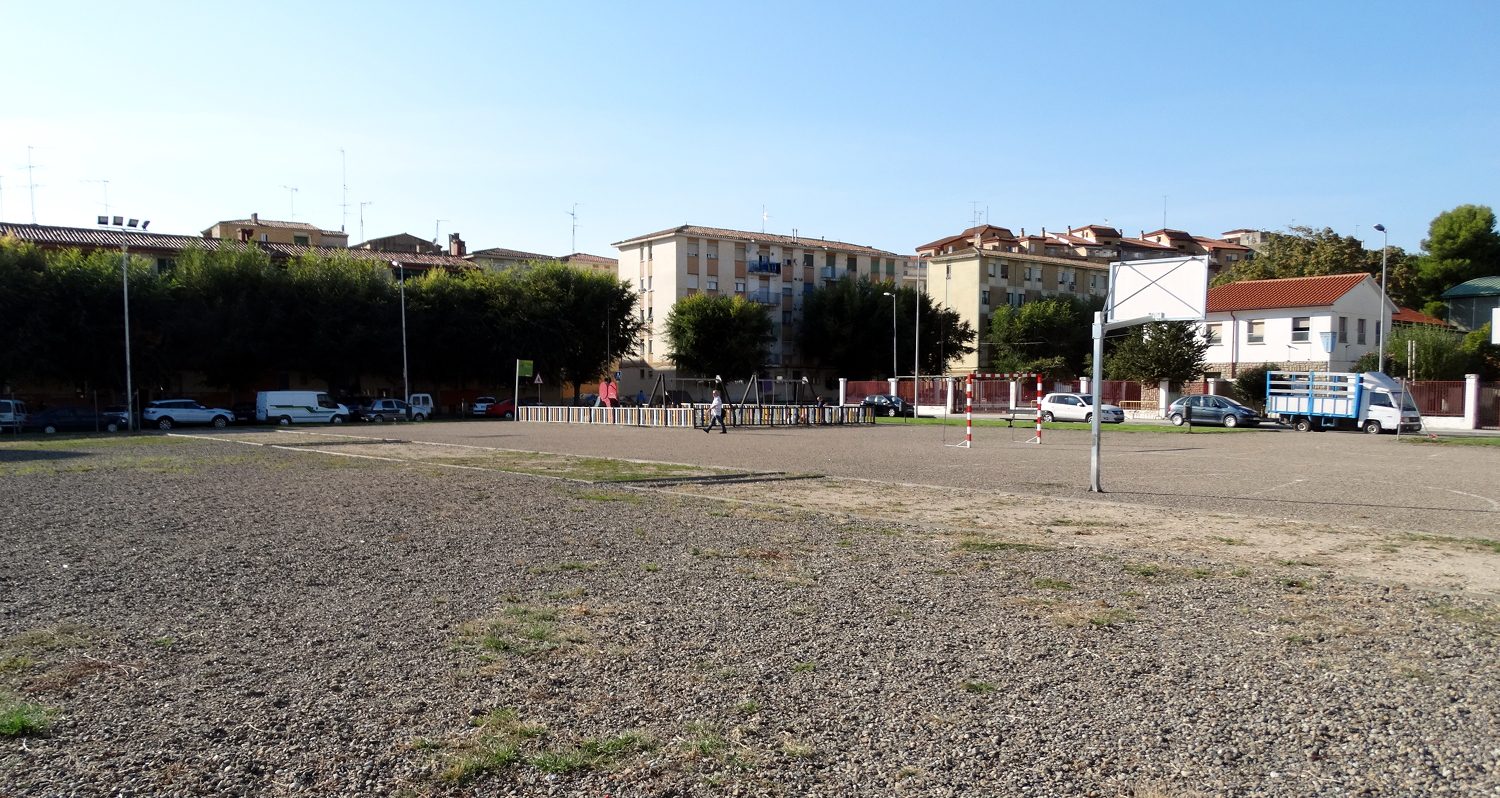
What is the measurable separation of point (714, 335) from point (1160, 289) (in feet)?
192

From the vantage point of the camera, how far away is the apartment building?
84.0 metres

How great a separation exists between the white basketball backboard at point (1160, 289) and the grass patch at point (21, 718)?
1564 centimetres

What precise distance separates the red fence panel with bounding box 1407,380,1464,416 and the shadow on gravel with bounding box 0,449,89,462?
4748 cm

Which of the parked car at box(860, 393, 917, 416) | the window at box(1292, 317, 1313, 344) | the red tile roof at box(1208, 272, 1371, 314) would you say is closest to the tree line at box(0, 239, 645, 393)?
the parked car at box(860, 393, 917, 416)

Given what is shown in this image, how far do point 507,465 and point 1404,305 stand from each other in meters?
78.4

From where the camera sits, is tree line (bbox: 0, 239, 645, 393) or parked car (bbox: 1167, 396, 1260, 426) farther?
tree line (bbox: 0, 239, 645, 393)

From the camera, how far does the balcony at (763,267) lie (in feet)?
286

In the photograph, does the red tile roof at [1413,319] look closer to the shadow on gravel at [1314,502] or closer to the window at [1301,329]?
the window at [1301,329]

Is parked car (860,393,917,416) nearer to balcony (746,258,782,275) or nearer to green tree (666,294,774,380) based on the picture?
green tree (666,294,774,380)

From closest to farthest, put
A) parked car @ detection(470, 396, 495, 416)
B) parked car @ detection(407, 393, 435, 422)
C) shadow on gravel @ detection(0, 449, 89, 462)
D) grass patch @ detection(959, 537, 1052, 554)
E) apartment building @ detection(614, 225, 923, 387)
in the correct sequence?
grass patch @ detection(959, 537, 1052, 554)
shadow on gravel @ detection(0, 449, 89, 462)
parked car @ detection(407, 393, 435, 422)
parked car @ detection(470, 396, 495, 416)
apartment building @ detection(614, 225, 923, 387)

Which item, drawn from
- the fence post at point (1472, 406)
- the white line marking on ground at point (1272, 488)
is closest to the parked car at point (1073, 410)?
the fence post at point (1472, 406)

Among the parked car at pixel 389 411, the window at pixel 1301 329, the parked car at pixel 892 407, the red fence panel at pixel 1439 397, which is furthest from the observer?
the parked car at pixel 892 407

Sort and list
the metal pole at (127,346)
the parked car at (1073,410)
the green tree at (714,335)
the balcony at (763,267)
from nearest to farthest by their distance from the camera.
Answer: the metal pole at (127,346), the parked car at (1073,410), the green tree at (714,335), the balcony at (763,267)

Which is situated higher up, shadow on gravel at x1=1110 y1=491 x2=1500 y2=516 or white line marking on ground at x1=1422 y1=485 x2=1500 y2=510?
shadow on gravel at x1=1110 y1=491 x2=1500 y2=516
